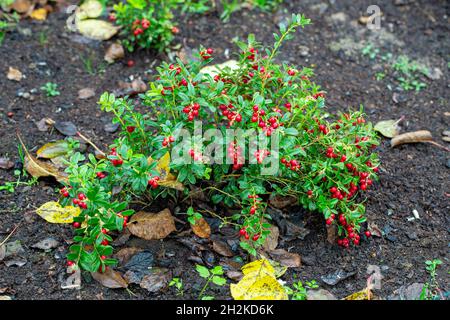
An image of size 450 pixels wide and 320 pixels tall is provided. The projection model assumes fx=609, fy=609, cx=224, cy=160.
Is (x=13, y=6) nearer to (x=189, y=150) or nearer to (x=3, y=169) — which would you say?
(x=3, y=169)

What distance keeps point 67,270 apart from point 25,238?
0.31 metres

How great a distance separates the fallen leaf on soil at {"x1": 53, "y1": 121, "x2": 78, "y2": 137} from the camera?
11.6 feet

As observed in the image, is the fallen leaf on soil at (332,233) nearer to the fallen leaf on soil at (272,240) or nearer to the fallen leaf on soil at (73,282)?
the fallen leaf on soil at (272,240)

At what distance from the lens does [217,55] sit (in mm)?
4117

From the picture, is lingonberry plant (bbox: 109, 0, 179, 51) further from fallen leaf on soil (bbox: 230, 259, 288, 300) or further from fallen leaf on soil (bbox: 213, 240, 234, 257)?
fallen leaf on soil (bbox: 230, 259, 288, 300)

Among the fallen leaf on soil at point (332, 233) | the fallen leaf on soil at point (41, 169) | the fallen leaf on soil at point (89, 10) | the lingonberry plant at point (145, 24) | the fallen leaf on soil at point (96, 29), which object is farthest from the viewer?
the fallen leaf on soil at point (89, 10)

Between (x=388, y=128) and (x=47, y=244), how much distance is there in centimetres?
206

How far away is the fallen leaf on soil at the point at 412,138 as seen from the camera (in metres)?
3.55

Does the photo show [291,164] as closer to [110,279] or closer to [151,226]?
[151,226]

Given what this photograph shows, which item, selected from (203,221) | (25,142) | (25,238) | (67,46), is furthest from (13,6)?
(203,221)

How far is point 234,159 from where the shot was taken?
2715mm

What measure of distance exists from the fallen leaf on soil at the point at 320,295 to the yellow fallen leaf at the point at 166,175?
2.46 feet

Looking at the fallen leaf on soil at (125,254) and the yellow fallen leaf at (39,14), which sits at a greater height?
the yellow fallen leaf at (39,14)

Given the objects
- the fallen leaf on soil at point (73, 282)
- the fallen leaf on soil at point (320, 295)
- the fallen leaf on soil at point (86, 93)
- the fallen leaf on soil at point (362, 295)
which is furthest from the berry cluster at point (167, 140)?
the fallen leaf on soil at point (86, 93)
